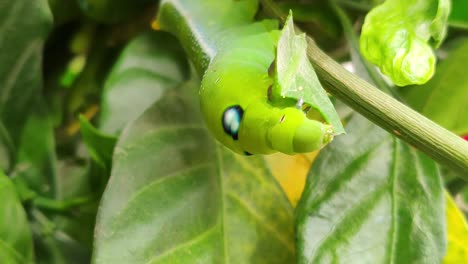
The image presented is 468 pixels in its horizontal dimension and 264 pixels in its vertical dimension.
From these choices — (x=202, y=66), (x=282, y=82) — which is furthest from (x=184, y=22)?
(x=282, y=82)

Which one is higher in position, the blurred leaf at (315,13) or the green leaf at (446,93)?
the blurred leaf at (315,13)

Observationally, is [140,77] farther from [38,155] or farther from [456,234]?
[456,234]

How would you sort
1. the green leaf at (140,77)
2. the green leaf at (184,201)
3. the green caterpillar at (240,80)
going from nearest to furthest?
the green caterpillar at (240,80)
the green leaf at (184,201)
the green leaf at (140,77)

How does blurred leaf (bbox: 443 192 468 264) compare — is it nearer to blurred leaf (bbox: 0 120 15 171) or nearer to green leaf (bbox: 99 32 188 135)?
green leaf (bbox: 99 32 188 135)

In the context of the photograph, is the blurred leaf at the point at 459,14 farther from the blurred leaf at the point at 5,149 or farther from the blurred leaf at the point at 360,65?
the blurred leaf at the point at 5,149

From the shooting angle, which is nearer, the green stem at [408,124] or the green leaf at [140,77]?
the green stem at [408,124]

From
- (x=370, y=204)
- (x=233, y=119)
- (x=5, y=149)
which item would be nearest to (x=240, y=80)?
(x=233, y=119)

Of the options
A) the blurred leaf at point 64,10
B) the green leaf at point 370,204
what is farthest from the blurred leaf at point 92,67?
the green leaf at point 370,204

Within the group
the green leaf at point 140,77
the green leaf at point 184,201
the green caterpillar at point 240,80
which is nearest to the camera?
the green caterpillar at point 240,80

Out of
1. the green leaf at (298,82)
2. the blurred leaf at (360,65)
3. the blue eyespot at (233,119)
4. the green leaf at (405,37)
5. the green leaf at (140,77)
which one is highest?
the green leaf at (298,82)
